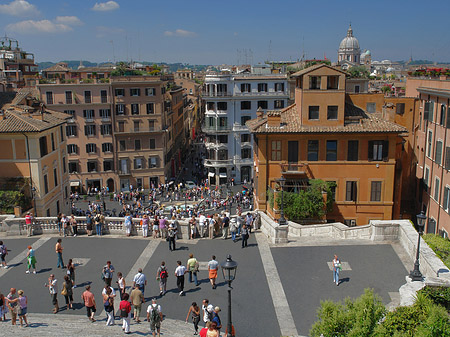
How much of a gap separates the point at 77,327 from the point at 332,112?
23.0 metres

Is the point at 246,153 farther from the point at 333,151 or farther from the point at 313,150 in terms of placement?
the point at 333,151

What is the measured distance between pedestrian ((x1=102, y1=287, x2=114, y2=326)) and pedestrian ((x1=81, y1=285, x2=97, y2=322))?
467 mm

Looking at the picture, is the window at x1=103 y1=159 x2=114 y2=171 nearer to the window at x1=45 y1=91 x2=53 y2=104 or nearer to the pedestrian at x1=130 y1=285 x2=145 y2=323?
the window at x1=45 y1=91 x2=53 y2=104

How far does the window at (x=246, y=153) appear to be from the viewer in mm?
69438

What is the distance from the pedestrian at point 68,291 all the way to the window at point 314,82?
21920 millimetres

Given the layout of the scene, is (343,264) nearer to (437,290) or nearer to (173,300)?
(437,290)

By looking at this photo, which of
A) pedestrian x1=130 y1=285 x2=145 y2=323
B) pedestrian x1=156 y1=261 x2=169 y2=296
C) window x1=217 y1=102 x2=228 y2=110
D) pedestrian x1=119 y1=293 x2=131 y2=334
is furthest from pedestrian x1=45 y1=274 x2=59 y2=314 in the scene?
window x1=217 y1=102 x2=228 y2=110

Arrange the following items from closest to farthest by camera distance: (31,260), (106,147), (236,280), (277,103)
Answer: (236,280)
(31,260)
(106,147)
(277,103)

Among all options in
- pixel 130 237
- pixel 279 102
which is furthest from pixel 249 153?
pixel 130 237

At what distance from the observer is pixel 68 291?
17406 mm

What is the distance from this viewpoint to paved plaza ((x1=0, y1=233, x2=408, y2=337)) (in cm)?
1648

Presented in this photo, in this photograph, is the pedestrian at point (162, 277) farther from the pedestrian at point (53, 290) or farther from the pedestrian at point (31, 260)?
the pedestrian at point (31, 260)

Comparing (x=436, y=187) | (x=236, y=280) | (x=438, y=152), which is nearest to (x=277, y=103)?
(x=438, y=152)

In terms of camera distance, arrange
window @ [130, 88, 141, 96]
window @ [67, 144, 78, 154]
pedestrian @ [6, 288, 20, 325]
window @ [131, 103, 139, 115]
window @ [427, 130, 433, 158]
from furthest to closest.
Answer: window @ [131, 103, 139, 115] → window @ [130, 88, 141, 96] → window @ [67, 144, 78, 154] → window @ [427, 130, 433, 158] → pedestrian @ [6, 288, 20, 325]
